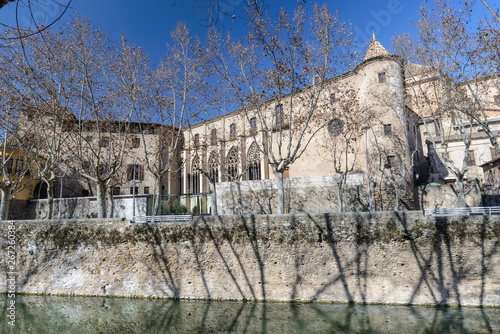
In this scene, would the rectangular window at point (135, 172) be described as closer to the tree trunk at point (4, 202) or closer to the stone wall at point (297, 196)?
the stone wall at point (297, 196)

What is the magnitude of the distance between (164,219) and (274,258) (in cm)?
474

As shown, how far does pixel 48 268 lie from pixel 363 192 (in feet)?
60.6

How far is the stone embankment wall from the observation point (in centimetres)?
1066

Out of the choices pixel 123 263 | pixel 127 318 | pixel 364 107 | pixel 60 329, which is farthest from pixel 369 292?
pixel 364 107

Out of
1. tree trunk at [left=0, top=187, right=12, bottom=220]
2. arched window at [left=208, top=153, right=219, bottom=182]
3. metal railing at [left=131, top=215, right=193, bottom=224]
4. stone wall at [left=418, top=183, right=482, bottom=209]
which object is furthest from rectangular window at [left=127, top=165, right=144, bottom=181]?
stone wall at [left=418, top=183, right=482, bottom=209]

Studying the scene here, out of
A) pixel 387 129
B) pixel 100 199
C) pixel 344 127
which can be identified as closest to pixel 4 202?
pixel 100 199

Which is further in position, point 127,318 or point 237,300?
point 237,300

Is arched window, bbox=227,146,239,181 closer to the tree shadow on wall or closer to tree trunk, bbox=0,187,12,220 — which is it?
tree trunk, bbox=0,187,12,220

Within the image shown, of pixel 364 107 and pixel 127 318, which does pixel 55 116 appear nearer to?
pixel 127 318

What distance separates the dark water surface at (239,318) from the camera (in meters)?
9.34

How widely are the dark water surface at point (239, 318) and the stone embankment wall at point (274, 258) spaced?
54 centimetres

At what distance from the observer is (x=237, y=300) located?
11906 mm

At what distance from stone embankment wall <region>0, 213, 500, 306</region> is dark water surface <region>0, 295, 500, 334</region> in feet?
1.76

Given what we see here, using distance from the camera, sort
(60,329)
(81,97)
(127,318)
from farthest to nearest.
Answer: (81,97), (127,318), (60,329)
